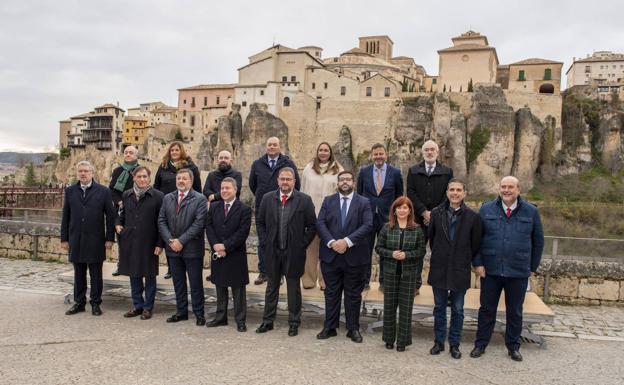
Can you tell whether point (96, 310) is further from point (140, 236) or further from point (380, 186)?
point (380, 186)

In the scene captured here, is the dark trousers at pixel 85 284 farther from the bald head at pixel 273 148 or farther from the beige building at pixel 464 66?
the beige building at pixel 464 66

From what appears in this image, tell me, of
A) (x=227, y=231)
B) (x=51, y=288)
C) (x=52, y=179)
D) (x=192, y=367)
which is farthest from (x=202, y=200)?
(x=52, y=179)

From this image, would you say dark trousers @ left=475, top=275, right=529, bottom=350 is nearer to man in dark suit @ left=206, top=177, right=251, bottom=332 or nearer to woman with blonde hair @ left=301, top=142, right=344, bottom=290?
woman with blonde hair @ left=301, top=142, right=344, bottom=290

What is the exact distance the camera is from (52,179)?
82.8 meters

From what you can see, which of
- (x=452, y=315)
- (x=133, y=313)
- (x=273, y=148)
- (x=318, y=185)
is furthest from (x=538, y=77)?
(x=133, y=313)

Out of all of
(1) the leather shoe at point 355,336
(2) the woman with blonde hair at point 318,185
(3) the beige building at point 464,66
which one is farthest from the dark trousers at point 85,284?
(3) the beige building at point 464,66

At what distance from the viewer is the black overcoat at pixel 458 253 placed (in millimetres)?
5520

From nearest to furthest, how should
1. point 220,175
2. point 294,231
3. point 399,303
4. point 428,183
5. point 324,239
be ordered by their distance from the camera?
point 399,303 → point 324,239 → point 294,231 → point 428,183 → point 220,175

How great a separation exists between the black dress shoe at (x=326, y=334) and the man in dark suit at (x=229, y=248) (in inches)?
39.9

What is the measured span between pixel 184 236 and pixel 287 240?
1389 millimetres

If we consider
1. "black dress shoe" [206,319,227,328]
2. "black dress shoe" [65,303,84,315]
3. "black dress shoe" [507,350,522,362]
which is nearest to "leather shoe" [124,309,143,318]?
"black dress shoe" [65,303,84,315]

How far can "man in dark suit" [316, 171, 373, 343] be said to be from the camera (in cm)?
587

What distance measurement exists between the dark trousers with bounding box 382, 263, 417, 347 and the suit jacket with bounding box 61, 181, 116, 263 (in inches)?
161

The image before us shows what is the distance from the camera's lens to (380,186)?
702cm
